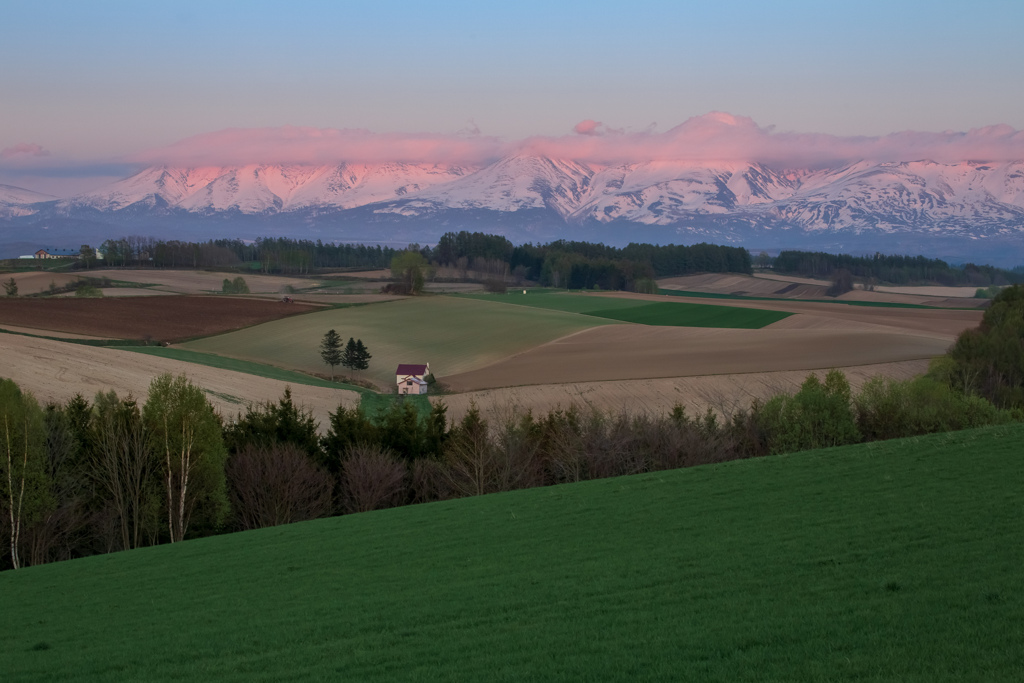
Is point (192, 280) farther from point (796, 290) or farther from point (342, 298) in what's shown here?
point (796, 290)

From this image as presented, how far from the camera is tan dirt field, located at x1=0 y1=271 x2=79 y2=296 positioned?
103938mm

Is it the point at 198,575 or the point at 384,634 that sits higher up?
the point at 384,634

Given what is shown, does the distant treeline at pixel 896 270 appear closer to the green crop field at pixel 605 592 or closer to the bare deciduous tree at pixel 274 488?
the bare deciduous tree at pixel 274 488

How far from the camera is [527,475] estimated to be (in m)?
35.3

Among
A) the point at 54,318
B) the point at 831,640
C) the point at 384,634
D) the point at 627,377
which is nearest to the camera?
the point at 831,640

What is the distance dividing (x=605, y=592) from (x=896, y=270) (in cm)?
16619

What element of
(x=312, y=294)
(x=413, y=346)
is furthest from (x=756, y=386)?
(x=312, y=294)

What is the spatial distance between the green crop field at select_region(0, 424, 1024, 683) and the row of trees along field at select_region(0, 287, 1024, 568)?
6.86 metres

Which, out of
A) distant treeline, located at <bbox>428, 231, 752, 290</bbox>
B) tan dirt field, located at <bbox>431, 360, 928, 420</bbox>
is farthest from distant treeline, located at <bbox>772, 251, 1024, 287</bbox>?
tan dirt field, located at <bbox>431, 360, 928, 420</bbox>

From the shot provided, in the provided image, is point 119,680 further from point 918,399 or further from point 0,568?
point 918,399

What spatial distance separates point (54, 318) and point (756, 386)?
58.6m

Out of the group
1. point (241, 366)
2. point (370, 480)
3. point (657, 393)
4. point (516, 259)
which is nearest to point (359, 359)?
point (241, 366)

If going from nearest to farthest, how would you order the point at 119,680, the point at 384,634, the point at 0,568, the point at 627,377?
the point at 119,680
the point at 384,634
the point at 0,568
the point at 627,377

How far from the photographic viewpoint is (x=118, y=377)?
162 ft
